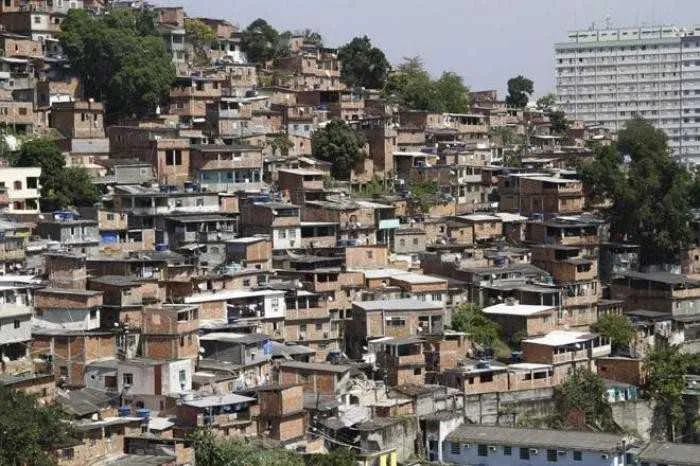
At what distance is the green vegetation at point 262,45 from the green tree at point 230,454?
88.1 feet

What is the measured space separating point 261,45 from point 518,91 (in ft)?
42.1

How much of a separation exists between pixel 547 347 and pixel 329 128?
38.5ft

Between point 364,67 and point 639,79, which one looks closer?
point 364,67

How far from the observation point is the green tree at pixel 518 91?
59.6 metres

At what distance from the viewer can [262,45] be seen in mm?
51125

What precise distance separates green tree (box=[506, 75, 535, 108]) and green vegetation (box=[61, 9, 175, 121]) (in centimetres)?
2087

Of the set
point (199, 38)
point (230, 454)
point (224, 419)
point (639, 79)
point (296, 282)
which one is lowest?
point (230, 454)

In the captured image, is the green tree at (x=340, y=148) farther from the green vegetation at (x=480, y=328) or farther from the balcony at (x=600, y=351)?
the balcony at (x=600, y=351)

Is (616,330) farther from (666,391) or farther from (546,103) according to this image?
(546,103)

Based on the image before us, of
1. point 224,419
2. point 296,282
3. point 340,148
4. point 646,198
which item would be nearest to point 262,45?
point 340,148

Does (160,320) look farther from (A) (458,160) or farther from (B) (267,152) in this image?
(A) (458,160)

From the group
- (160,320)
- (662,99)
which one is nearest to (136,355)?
(160,320)

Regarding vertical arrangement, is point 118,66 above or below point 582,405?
above

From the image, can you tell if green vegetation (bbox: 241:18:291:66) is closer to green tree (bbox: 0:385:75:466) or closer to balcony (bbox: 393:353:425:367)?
balcony (bbox: 393:353:425:367)
